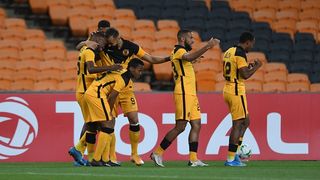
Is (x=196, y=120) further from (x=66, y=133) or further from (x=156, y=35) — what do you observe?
(x=156, y=35)

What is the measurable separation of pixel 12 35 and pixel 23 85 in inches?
76.9

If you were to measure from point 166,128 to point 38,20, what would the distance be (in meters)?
6.13

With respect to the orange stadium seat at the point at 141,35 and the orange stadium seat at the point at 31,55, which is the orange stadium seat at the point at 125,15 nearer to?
the orange stadium seat at the point at 141,35

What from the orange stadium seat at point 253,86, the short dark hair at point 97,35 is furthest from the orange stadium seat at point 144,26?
the short dark hair at point 97,35

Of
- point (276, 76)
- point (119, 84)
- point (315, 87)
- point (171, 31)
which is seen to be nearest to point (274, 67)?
point (276, 76)

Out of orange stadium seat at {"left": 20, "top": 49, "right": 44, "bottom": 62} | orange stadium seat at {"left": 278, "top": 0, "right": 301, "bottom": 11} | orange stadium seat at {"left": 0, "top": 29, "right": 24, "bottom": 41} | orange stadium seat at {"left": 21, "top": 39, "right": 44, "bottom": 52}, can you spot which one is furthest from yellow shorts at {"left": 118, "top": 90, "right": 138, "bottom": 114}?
orange stadium seat at {"left": 278, "top": 0, "right": 301, "bottom": 11}

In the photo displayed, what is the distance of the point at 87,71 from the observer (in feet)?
46.7

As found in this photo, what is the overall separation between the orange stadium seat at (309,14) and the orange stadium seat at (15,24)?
685 cm

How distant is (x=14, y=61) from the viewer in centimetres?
1970

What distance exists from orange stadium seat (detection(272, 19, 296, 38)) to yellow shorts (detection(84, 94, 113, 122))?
30.7 feet

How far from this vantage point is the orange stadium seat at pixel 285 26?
22.4m

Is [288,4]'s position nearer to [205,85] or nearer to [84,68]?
[205,85]

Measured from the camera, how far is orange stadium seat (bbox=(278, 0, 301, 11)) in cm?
2294

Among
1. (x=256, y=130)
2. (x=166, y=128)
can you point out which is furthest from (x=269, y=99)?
(x=166, y=128)
